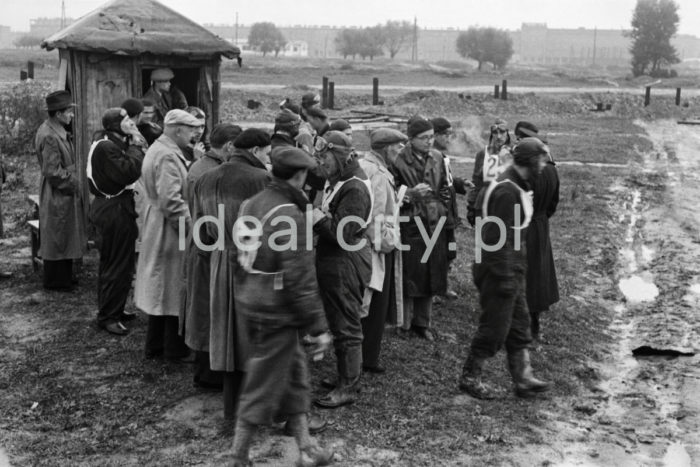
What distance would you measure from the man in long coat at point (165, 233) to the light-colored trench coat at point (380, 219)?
4.41ft

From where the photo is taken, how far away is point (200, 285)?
5836mm

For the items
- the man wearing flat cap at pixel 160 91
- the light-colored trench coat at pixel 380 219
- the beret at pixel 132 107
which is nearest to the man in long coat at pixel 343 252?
the light-colored trench coat at pixel 380 219

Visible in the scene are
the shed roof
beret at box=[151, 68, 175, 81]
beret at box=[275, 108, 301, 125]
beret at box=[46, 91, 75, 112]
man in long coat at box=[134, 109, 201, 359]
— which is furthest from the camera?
beret at box=[151, 68, 175, 81]

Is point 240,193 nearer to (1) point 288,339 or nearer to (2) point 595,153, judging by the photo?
(1) point 288,339

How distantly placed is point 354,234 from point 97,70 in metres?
4.47

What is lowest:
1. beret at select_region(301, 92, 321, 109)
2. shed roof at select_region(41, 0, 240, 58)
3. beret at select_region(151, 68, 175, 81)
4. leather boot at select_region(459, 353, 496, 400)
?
leather boot at select_region(459, 353, 496, 400)

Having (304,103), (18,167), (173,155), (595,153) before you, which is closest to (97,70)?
(304,103)

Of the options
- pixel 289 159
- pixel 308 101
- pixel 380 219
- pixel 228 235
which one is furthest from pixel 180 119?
pixel 308 101

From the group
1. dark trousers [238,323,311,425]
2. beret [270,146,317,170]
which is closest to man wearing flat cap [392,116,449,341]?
beret [270,146,317,170]

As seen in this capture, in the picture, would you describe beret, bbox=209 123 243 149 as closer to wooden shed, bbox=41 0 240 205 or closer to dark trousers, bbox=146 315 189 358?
dark trousers, bbox=146 315 189 358

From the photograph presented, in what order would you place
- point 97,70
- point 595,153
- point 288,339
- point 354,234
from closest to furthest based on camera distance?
point 288,339
point 354,234
point 97,70
point 595,153

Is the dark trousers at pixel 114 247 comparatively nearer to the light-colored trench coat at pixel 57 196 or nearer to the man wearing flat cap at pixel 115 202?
the man wearing flat cap at pixel 115 202

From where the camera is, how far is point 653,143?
Answer: 27750 mm

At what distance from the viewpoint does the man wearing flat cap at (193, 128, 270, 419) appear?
5.38 m
